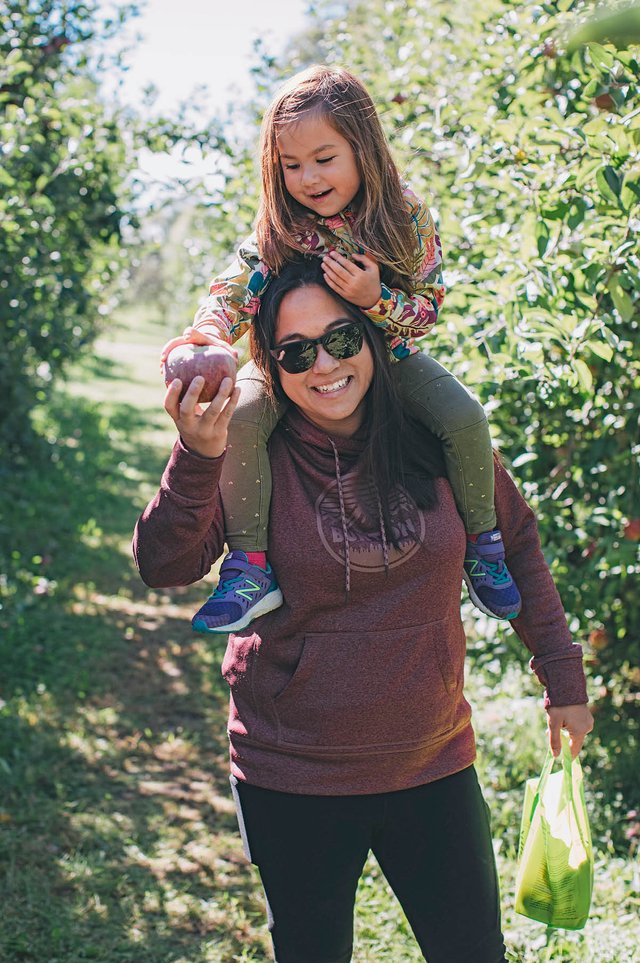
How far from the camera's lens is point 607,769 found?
3.68 metres

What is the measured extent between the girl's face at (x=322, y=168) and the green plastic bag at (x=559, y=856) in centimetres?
110

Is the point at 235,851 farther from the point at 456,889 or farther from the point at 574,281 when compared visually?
the point at 574,281

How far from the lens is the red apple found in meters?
1.48

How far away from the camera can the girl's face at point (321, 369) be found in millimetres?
1736

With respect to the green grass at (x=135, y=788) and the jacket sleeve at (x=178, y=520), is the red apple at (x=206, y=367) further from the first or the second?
the green grass at (x=135, y=788)

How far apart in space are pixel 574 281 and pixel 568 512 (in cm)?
107

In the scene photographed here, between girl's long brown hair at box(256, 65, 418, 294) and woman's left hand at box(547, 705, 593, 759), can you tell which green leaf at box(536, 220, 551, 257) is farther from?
woman's left hand at box(547, 705, 593, 759)

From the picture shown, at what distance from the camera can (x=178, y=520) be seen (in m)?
1.54

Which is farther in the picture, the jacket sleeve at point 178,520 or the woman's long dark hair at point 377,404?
the woman's long dark hair at point 377,404

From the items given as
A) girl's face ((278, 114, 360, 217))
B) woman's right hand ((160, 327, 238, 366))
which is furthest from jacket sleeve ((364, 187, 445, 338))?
woman's right hand ((160, 327, 238, 366))

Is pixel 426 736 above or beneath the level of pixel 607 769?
above

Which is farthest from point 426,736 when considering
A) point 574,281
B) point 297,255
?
point 574,281

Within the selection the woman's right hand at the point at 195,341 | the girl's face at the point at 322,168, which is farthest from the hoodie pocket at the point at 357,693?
the girl's face at the point at 322,168

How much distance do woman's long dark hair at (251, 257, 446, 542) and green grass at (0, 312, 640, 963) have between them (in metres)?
1.59
